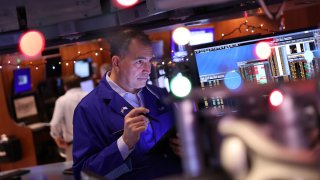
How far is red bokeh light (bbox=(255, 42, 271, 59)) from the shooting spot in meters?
2.46

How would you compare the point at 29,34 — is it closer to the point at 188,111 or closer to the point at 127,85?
the point at 127,85

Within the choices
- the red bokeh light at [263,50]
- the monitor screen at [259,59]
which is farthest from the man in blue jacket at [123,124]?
the red bokeh light at [263,50]

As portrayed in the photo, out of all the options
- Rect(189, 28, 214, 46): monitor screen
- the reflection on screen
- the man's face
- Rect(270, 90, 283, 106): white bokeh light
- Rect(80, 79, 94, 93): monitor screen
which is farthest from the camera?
the reflection on screen

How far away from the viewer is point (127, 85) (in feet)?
8.13

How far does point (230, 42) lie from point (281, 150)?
65.0 inches

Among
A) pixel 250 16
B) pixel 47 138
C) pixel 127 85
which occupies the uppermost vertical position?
pixel 250 16

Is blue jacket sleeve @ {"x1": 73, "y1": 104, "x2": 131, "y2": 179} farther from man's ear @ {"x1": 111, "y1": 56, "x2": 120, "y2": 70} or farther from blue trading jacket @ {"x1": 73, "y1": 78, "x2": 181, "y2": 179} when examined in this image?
man's ear @ {"x1": 111, "y1": 56, "x2": 120, "y2": 70}

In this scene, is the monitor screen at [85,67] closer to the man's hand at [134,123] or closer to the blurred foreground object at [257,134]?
the man's hand at [134,123]

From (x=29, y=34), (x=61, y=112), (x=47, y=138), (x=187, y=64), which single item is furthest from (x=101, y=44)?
(x=47, y=138)

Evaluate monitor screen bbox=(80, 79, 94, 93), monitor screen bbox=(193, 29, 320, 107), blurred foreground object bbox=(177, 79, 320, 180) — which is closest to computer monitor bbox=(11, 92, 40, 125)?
monitor screen bbox=(80, 79, 94, 93)

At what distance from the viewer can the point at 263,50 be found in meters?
2.51

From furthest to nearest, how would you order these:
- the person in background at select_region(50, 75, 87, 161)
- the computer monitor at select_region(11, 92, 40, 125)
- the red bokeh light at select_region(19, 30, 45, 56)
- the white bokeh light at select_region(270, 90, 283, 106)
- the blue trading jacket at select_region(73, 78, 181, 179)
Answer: the computer monitor at select_region(11, 92, 40, 125) → the person in background at select_region(50, 75, 87, 161) → the red bokeh light at select_region(19, 30, 45, 56) → the blue trading jacket at select_region(73, 78, 181, 179) → the white bokeh light at select_region(270, 90, 283, 106)

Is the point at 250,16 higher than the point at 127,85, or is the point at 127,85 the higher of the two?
the point at 250,16

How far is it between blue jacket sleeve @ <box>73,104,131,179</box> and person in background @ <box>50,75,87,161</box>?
3372 millimetres
